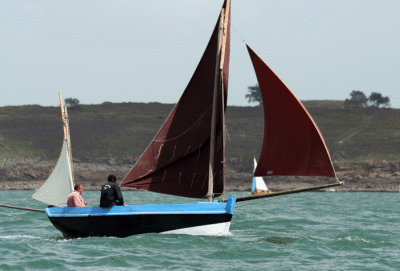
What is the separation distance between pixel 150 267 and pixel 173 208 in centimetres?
382

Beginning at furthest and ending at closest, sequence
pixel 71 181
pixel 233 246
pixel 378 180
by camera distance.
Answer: pixel 378 180 < pixel 71 181 < pixel 233 246

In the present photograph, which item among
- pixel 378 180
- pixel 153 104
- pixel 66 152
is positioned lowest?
pixel 378 180

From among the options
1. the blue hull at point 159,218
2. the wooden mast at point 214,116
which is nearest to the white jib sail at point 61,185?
the blue hull at point 159,218

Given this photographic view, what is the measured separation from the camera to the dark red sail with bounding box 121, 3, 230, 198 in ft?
56.5

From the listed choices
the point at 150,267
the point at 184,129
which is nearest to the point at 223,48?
the point at 184,129

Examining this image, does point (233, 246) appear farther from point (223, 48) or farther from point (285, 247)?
point (223, 48)

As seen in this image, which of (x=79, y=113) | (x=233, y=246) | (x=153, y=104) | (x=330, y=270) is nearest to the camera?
(x=330, y=270)

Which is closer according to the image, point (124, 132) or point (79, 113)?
point (124, 132)

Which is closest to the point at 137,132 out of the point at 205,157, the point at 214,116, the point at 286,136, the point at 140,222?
the point at 205,157

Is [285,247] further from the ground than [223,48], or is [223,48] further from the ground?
[223,48]

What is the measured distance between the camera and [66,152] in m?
19.3

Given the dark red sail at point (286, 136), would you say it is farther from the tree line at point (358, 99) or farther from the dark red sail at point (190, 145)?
the tree line at point (358, 99)

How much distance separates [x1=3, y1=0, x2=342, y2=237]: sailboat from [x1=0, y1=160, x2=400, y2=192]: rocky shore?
70041 mm

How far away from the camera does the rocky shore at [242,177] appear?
91250 mm
